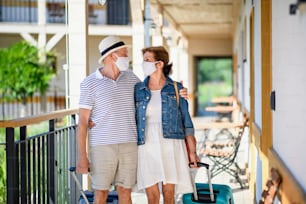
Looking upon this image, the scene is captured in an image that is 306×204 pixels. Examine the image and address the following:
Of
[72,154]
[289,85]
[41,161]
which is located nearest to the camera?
[289,85]

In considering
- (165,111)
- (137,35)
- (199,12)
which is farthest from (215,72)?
(165,111)

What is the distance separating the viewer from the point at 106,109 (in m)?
3.37

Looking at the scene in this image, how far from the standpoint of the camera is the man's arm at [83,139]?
3355 millimetres

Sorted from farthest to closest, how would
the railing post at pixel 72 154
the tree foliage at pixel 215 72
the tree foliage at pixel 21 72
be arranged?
1. the tree foliage at pixel 215 72
2. the tree foliage at pixel 21 72
3. the railing post at pixel 72 154

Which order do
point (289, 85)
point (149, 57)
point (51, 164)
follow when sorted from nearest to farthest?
1. point (289, 85)
2. point (149, 57)
3. point (51, 164)

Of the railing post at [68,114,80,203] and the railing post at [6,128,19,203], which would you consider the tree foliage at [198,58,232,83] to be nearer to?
the railing post at [68,114,80,203]

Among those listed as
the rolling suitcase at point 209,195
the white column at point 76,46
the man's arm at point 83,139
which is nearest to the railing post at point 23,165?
the man's arm at point 83,139

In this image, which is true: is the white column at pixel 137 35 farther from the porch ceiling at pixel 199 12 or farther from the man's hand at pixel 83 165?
the man's hand at pixel 83 165

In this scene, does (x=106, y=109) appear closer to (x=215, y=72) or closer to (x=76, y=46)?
(x=76, y=46)

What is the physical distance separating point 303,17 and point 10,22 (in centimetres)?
1516

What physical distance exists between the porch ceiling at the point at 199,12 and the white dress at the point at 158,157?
4.91 meters

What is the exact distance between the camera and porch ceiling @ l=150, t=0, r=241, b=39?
859cm

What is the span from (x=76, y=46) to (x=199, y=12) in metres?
4.95

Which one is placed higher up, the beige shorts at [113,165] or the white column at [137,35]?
the white column at [137,35]
